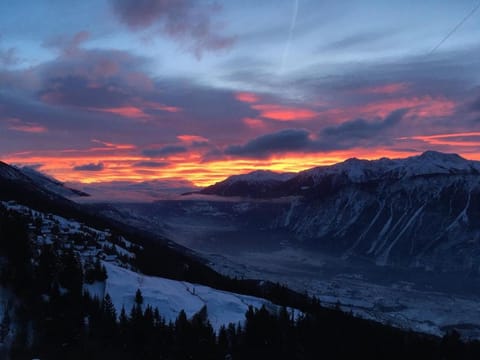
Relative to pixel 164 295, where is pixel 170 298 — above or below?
below

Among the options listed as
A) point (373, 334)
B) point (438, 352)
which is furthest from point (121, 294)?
point (438, 352)

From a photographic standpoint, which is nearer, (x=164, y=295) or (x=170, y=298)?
(x=170, y=298)

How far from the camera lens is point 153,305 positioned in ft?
391

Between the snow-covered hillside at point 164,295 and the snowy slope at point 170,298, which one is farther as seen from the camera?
the snow-covered hillside at point 164,295

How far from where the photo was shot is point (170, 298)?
127 meters

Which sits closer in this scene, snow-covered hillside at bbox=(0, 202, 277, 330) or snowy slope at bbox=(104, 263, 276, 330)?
snowy slope at bbox=(104, 263, 276, 330)

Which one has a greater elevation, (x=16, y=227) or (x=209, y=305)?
(x=16, y=227)

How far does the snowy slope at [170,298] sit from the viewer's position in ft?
391

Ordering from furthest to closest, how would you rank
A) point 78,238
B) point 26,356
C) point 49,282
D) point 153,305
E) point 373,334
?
point 78,238
point 373,334
point 153,305
point 49,282
point 26,356

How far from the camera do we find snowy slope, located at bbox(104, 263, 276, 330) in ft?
391

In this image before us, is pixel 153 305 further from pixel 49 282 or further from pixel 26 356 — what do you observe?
pixel 26 356

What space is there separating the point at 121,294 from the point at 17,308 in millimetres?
25472

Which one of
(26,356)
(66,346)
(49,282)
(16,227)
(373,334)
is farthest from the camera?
(373,334)

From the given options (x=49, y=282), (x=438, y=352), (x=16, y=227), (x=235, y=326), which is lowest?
(x=438, y=352)
